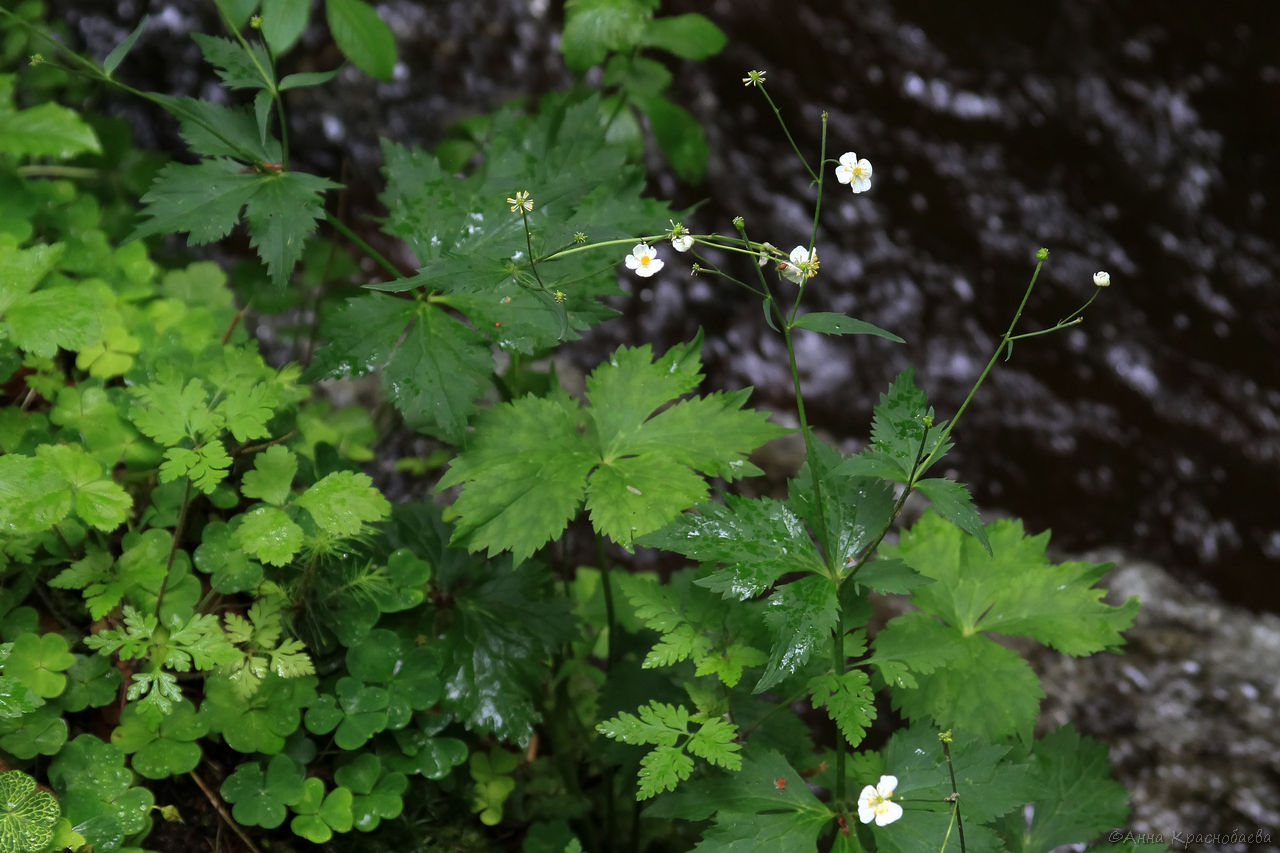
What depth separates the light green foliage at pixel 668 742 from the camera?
1648 mm

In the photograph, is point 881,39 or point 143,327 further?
point 881,39

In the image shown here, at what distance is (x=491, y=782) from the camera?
7.23 ft

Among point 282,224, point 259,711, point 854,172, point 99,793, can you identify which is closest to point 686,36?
point 854,172

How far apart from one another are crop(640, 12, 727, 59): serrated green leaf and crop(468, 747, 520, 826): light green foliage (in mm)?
2014

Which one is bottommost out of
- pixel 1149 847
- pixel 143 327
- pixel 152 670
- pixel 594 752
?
pixel 594 752

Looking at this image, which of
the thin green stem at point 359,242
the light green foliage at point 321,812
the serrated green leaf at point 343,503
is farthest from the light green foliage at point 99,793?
the thin green stem at point 359,242

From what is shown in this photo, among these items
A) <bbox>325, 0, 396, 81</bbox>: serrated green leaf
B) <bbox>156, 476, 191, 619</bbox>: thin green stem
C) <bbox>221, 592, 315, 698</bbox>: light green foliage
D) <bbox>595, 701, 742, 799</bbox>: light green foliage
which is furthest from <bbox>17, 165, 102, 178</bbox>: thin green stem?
<bbox>595, 701, 742, 799</bbox>: light green foliage

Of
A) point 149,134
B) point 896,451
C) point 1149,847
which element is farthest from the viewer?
point 149,134

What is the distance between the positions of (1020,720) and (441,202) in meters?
1.63

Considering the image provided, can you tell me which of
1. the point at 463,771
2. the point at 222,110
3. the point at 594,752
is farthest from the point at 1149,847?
the point at 222,110

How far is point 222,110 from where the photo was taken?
2.03 metres

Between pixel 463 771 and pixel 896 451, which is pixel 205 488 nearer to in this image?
pixel 463 771

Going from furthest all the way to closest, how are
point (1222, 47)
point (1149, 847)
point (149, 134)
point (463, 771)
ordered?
point (1222, 47)
point (149, 134)
point (463, 771)
point (1149, 847)

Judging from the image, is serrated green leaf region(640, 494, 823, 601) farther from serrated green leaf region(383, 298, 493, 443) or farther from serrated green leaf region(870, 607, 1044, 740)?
serrated green leaf region(383, 298, 493, 443)
